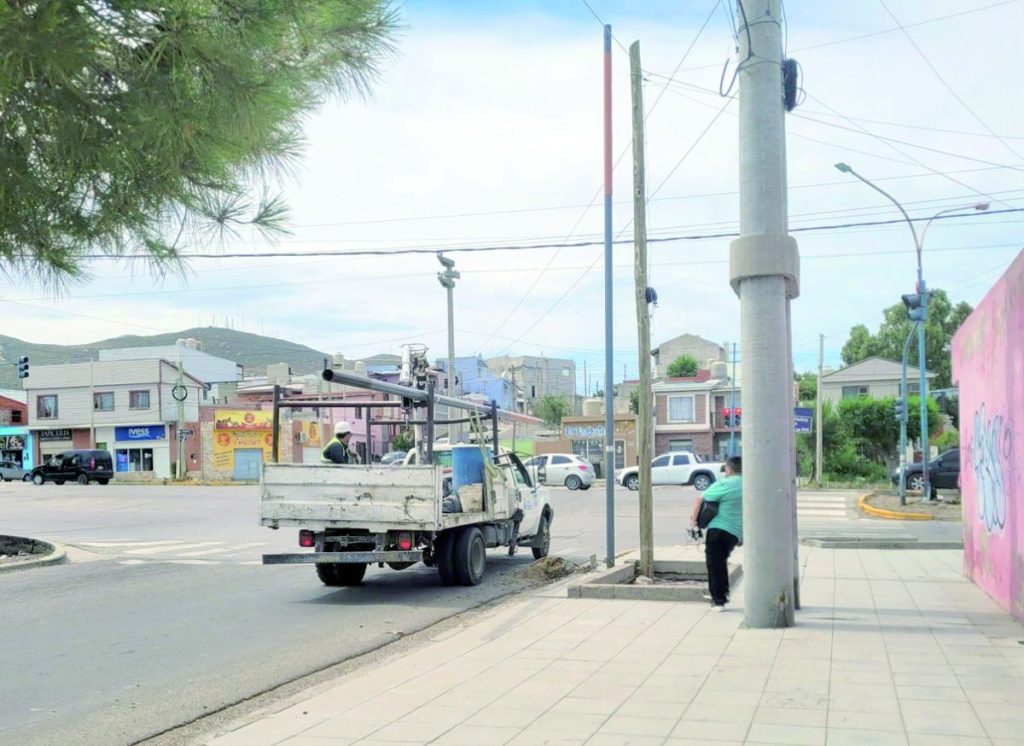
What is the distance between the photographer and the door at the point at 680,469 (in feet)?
137

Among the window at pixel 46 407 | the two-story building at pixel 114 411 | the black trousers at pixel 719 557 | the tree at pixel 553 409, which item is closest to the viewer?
the black trousers at pixel 719 557

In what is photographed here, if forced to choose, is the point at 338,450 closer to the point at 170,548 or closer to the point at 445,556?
the point at 445,556

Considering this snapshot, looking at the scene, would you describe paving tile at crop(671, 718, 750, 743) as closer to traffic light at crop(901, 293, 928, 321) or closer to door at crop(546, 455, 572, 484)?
traffic light at crop(901, 293, 928, 321)

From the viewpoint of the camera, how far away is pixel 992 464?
1023 centimetres

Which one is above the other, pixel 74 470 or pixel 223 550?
pixel 74 470

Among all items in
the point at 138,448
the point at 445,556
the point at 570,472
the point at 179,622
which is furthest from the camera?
the point at 138,448

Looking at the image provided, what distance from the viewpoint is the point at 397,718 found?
6.08 meters

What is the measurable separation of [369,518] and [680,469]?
31.1 meters

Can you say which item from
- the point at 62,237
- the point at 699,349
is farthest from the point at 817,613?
the point at 699,349

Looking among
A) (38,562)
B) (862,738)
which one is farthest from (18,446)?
(862,738)

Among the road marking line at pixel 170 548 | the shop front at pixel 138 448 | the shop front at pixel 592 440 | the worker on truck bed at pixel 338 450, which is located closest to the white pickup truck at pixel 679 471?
the shop front at pixel 592 440

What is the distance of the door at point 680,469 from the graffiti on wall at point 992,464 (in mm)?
29867

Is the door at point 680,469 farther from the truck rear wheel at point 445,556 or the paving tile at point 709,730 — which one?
the paving tile at point 709,730

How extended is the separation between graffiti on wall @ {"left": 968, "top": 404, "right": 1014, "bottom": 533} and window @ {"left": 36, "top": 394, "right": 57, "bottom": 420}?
2744 inches
